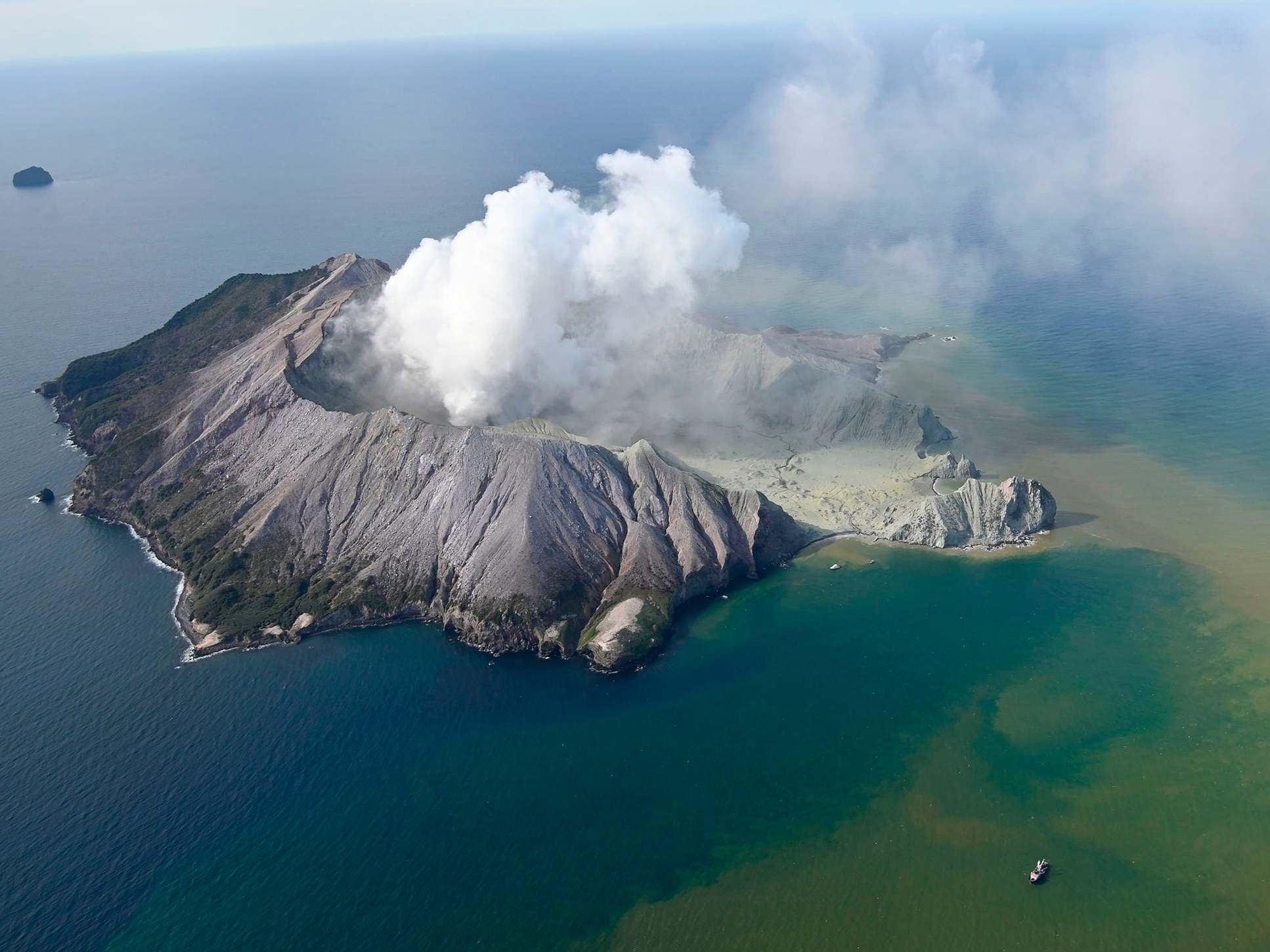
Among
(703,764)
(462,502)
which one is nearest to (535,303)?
(462,502)

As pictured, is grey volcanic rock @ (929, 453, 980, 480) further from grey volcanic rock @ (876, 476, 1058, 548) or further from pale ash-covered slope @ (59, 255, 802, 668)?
pale ash-covered slope @ (59, 255, 802, 668)

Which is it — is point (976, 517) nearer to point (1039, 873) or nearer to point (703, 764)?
point (1039, 873)

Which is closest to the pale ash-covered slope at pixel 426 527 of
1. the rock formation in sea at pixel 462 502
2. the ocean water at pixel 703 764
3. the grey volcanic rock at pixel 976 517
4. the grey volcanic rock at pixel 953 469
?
the rock formation in sea at pixel 462 502

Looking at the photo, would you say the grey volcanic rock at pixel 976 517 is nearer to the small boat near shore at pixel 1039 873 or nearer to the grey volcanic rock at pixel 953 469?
the grey volcanic rock at pixel 953 469

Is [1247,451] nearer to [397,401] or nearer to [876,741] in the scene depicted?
[876,741]

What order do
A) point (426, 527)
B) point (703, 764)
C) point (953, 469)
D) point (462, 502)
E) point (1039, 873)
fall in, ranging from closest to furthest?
point (1039, 873)
point (703, 764)
point (426, 527)
point (462, 502)
point (953, 469)
